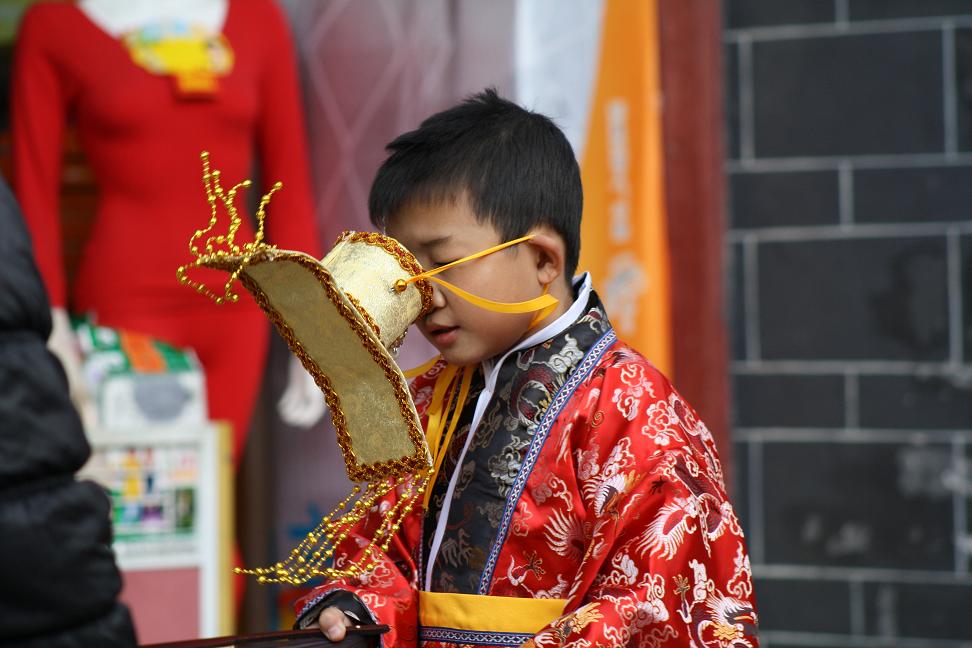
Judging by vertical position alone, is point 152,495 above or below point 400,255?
below

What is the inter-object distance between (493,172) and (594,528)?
54 centimetres

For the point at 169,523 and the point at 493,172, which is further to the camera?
the point at 169,523

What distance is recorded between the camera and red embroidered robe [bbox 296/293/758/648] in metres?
1.78

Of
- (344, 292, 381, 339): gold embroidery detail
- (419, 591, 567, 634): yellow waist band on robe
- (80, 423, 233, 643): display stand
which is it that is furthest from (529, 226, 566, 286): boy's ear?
(80, 423, 233, 643): display stand

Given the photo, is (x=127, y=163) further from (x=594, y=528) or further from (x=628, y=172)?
(x=594, y=528)

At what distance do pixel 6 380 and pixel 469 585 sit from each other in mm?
917

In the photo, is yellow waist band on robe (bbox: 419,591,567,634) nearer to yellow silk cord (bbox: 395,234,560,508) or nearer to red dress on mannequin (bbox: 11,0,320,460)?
yellow silk cord (bbox: 395,234,560,508)

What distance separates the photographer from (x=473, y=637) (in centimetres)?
194

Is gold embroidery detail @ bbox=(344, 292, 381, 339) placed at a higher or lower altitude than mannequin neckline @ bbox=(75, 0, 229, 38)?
lower

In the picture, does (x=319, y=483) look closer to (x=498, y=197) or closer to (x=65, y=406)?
(x=498, y=197)

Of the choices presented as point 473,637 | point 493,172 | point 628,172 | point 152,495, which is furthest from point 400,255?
point 628,172

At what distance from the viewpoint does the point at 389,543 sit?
2.08 meters

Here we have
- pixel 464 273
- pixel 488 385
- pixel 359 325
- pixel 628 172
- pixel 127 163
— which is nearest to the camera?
pixel 359 325

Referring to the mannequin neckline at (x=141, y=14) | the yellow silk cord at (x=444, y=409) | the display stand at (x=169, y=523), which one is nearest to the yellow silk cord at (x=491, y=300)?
the yellow silk cord at (x=444, y=409)
